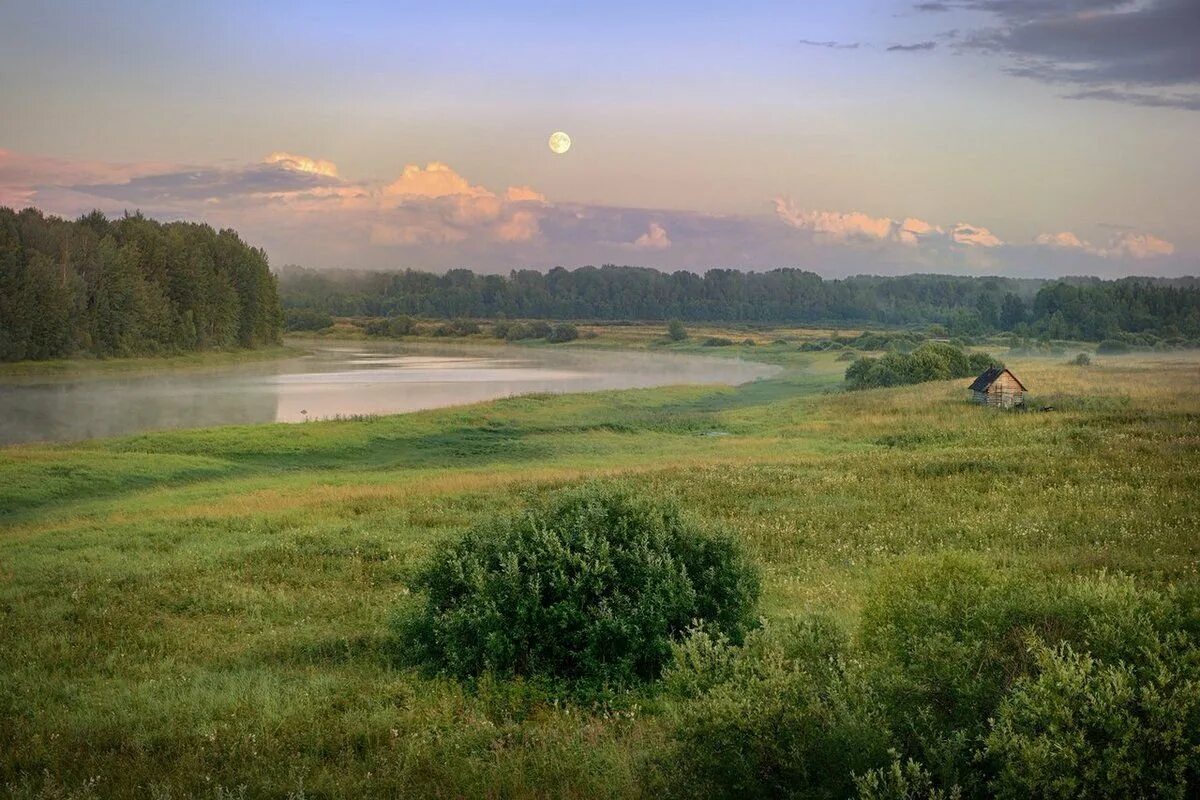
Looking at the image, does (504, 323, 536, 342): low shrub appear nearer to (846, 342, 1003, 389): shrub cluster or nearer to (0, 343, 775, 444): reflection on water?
(0, 343, 775, 444): reflection on water

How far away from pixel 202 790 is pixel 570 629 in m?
4.22

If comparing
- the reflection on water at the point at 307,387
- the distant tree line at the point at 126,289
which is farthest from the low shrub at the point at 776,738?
the distant tree line at the point at 126,289

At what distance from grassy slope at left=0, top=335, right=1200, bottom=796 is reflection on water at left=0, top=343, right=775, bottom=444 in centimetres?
1637

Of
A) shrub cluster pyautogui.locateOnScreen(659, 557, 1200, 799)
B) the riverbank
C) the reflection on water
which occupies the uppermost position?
shrub cluster pyautogui.locateOnScreen(659, 557, 1200, 799)

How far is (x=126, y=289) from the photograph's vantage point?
10200cm

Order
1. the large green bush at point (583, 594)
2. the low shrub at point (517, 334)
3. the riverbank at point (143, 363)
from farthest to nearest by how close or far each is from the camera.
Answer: the low shrub at point (517, 334) → the riverbank at point (143, 363) → the large green bush at point (583, 594)

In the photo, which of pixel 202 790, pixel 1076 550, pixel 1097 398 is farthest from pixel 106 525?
pixel 1097 398

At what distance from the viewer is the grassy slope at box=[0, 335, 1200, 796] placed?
8.45 metres

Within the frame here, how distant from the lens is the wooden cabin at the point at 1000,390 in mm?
49844

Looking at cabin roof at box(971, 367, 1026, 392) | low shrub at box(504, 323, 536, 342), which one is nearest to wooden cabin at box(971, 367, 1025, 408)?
cabin roof at box(971, 367, 1026, 392)

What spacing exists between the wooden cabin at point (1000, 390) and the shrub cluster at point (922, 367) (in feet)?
80.6

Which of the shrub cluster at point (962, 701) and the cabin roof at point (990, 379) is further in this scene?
the cabin roof at point (990, 379)

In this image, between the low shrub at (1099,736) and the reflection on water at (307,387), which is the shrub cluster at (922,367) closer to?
the reflection on water at (307,387)

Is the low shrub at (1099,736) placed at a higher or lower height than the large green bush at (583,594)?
higher
